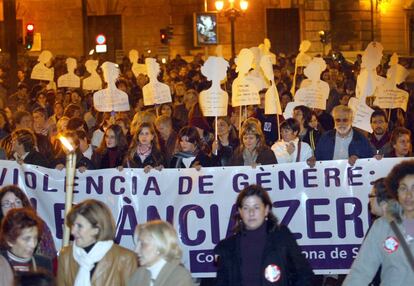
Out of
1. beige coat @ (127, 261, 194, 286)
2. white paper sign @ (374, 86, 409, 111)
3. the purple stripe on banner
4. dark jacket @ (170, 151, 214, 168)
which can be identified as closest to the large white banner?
the purple stripe on banner

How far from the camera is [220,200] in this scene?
9938mm

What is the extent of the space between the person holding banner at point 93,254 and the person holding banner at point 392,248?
137 cm

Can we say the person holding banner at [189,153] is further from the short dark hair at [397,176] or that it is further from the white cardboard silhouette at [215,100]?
the short dark hair at [397,176]

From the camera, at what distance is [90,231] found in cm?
638

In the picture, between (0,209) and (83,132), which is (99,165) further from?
(0,209)

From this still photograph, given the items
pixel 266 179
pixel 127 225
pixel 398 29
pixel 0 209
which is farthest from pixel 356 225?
pixel 398 29

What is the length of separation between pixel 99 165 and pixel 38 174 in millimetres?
1088

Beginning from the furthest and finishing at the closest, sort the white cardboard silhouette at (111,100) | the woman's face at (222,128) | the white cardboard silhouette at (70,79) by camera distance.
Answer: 1. the white cardboard silhouette at (70,79)
2. the white cardboard silhouette at (111,100)
3. the woman's face at (222,128)

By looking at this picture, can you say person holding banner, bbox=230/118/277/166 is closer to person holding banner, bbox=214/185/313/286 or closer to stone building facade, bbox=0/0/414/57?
person holding banner, bbox=214/185/313/286

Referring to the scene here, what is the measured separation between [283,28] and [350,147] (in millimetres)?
34522

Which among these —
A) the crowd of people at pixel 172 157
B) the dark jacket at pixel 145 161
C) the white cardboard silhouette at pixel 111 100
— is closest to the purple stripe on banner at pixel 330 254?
the crowd of people at pixel 172 157

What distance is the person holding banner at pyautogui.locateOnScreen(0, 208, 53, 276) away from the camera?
633 cm

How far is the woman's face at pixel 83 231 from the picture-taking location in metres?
6.36

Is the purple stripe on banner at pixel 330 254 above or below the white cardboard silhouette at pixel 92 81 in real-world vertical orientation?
below
